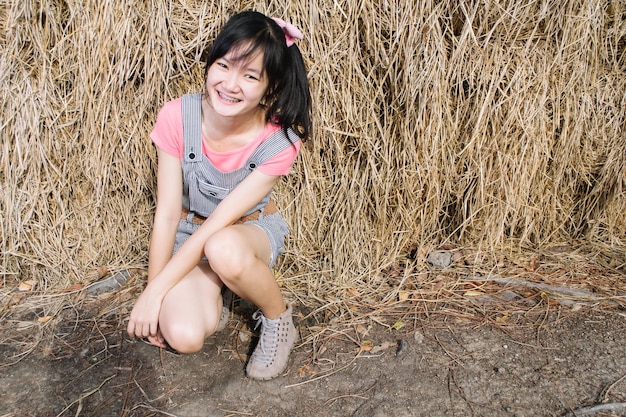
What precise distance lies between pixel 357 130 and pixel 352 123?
0.04 metres

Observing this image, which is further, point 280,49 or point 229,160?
point 229,160

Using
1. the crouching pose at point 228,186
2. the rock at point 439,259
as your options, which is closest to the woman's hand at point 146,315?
the crouching pose at point 228,186

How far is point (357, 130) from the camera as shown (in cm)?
230

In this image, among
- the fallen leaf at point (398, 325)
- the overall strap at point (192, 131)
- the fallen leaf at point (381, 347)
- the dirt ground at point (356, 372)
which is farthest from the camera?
the fallen leaf at point (398, 325)

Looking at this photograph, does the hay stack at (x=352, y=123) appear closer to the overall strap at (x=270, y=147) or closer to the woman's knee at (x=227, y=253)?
the overall strap at (x=270, y=147)

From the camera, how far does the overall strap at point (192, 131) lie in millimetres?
1849

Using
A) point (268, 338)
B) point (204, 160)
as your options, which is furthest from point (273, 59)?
point (268, 338)

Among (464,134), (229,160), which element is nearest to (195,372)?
(229,160)

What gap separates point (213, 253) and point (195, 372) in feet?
1.64

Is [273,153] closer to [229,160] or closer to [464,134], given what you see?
[229,160]

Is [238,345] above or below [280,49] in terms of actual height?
below

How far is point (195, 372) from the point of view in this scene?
A: 1.92 metres

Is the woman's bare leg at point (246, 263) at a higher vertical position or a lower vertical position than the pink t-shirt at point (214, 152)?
lower

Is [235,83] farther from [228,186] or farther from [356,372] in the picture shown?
[356,372]
